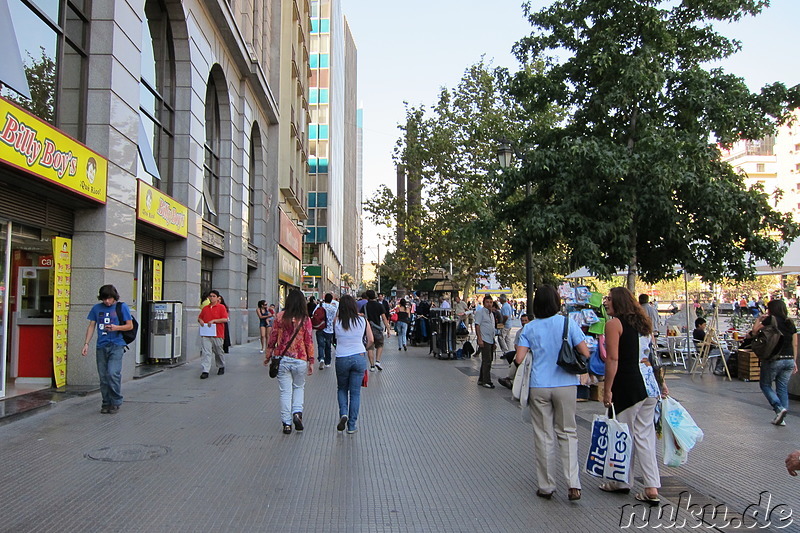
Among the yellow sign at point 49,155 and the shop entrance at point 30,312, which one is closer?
the yellow sign at point 49,155

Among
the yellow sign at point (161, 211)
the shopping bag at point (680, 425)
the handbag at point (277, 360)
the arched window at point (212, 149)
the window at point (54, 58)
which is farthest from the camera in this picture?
the arched window at point (212, 149)

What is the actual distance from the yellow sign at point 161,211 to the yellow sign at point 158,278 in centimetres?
89

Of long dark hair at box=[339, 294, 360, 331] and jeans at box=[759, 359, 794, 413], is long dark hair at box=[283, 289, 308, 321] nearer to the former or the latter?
long dark hair at box=[339, 294, 360, 331]

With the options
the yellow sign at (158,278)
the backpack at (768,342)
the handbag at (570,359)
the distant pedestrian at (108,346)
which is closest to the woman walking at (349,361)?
the handbag at (570,359)

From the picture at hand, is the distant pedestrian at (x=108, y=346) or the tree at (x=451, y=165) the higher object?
the tree at (x=451, y=165)

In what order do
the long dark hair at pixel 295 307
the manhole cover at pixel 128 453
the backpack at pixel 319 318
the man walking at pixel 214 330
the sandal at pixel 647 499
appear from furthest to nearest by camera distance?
the backpack at pixel 319 318
the man walking at pixel 214 330
the long dark hair at pixel 295 307
the manhole cover at pixel 128 453
the sandal at pixel 647 499

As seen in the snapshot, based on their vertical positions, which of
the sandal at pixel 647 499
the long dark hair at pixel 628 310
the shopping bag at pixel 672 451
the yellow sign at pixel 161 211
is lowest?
the sandal at pixel 647 499

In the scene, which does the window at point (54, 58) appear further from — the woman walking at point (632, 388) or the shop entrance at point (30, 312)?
the woman walking at point (632, 388)

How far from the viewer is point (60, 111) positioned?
9.93 metres

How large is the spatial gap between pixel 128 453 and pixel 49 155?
4569 mm

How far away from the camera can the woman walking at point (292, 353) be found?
24.3ft

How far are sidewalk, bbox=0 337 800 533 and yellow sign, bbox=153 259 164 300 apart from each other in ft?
16.7

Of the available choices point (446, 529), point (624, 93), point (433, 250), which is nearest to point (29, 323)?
point (446, 529)

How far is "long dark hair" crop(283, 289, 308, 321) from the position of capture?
7520mm
